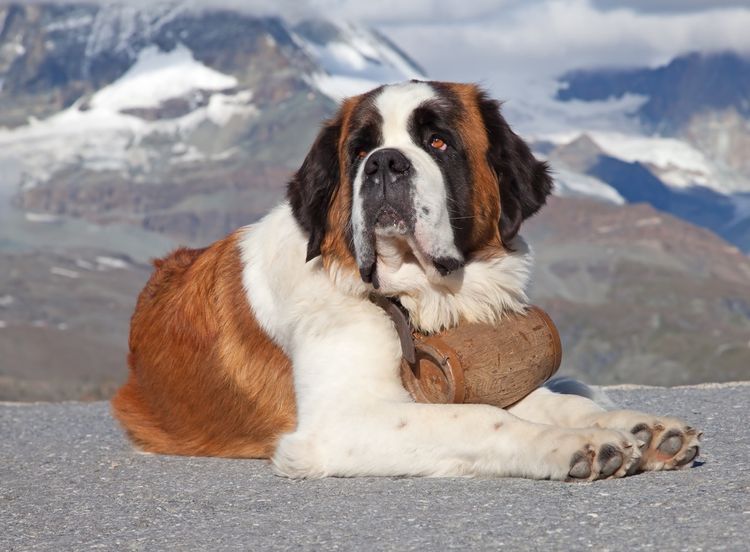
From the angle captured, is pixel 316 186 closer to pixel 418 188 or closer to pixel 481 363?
pixel 418 188

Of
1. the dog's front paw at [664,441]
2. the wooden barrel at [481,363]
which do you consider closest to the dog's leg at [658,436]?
the dog's front paw at [664,441]

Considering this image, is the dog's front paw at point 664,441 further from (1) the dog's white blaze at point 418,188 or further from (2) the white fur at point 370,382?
(1) the dog's white blaze at point 418,188

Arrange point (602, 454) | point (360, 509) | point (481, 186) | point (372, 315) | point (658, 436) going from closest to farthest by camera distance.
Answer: point (360, 509) → point (602, 454) → point (658, 436) → point (372, 315) → point (481, 186)

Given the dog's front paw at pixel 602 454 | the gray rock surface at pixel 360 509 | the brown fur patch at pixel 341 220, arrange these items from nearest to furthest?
1. the gray rock surface at pixel 360 509
2. the dog's front paw at pixel 602 454
3. the brown fur patch at pixel 341 220

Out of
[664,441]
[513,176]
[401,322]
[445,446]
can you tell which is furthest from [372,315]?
[664,441]

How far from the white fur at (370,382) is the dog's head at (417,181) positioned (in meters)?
0.16

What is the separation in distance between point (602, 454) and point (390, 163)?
1622mm

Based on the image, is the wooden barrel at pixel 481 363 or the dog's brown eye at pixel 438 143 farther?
the dog's brown eye at pixel 438 143

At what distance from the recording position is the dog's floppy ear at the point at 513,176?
18.5 feet

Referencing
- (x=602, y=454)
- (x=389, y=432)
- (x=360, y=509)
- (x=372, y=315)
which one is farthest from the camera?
(x=372, y=315)

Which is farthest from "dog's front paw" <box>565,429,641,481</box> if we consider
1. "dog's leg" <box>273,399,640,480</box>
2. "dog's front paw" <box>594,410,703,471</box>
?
"dog's front paw" <box>594,410,703,471</box>

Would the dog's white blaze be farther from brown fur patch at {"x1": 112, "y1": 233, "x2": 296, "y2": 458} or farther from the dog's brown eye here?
brown fur patch at {"x1": 112, "y1": 233, "x2": 296, "y2": 458}

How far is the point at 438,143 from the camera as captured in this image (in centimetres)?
557

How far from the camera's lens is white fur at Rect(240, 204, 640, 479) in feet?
16.0
